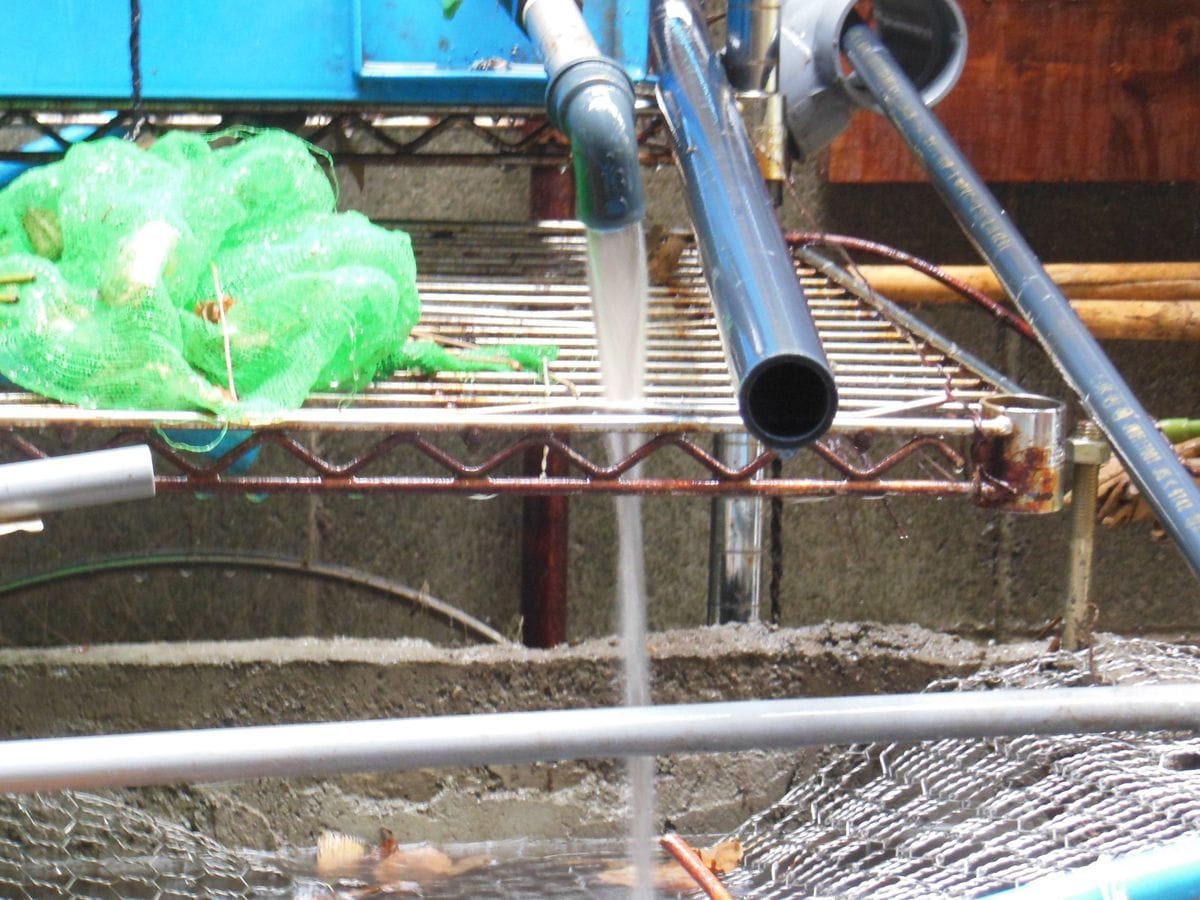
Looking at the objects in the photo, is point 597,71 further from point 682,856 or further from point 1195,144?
point 1195,144

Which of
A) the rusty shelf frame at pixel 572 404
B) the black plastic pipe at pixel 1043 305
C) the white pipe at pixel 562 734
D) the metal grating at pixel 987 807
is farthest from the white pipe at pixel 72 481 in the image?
the metal grating at pixel 987 807

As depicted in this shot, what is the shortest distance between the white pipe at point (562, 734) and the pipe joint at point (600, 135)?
0.55 metres

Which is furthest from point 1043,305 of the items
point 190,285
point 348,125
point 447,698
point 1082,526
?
point 447,698

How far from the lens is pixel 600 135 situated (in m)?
1.24

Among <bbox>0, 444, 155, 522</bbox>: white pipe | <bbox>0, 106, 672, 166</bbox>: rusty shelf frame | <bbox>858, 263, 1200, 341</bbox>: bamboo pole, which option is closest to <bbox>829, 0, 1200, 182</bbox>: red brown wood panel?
<bbox>858, 263, 1200, 341</bbox>: bamboo pole

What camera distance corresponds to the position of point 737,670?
2549mm

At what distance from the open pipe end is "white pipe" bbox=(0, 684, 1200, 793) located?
0.21m

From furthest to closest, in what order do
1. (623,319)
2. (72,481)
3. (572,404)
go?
(623,319), (572,404), (72,481)

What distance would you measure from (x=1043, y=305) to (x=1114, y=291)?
100 centimetres

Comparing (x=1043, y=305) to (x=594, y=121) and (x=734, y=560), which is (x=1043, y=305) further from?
(x=734, y=560)

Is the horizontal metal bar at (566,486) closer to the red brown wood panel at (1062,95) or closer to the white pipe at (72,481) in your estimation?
the white pipe at (72,481)

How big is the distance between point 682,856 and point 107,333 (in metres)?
1.00

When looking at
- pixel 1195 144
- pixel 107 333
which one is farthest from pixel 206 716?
pixel 1195 144

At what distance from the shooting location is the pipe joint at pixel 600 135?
1247mm
